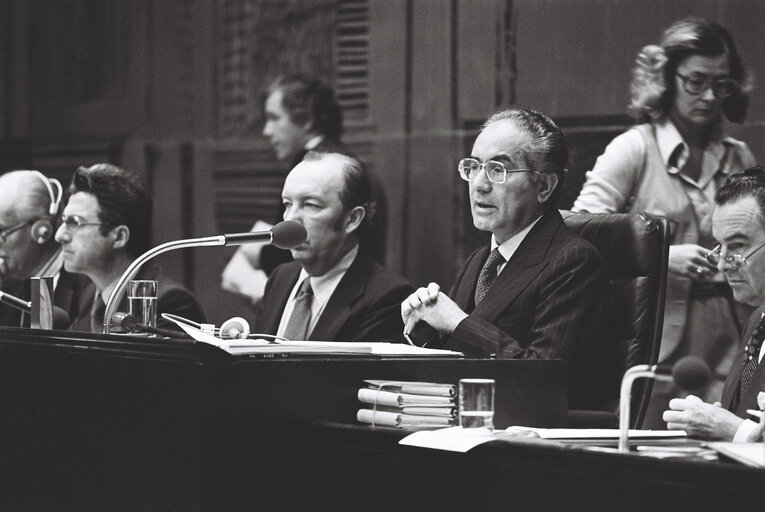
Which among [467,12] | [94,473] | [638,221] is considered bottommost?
[94,473]

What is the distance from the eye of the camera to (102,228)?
440cm

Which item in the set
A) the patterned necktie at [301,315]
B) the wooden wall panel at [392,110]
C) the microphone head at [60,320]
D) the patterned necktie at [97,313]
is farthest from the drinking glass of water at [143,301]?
the wooden wall panel at [392,110]

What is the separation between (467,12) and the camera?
5137mm

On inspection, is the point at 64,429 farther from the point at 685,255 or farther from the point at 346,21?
the point at 346,21

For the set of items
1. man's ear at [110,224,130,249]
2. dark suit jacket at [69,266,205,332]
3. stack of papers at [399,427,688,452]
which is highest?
man's ear at [110,224,130,249]

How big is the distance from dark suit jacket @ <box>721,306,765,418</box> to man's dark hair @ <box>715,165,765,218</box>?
32cm

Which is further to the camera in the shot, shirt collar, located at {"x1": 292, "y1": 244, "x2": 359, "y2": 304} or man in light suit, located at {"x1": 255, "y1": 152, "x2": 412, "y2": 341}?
shirt collar, located at {"x1": 292, "y1": 244, "x2": 359, "y2": 304}

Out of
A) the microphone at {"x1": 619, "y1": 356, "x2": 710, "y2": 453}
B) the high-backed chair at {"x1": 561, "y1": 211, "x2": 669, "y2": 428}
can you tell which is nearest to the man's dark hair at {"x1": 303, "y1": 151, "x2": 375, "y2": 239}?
the high-backed chair at {"x1": 561, "y1": 211, "x2": 669, "y2": 428}

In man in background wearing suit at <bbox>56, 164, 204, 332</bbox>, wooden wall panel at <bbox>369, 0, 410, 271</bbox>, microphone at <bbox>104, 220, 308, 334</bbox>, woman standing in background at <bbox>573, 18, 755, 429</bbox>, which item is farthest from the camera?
wooden wall panel at <bbox>369, 0, 410, 271</bbox>

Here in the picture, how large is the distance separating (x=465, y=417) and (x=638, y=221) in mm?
1148

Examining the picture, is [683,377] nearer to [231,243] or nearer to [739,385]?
[739,385]

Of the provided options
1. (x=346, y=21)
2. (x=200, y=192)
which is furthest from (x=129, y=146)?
(x=346, y=21)

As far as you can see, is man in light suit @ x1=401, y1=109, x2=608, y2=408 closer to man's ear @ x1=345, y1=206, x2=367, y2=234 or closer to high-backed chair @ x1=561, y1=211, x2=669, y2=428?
high-backed chair @ x1=561, y1=211, x2=669, y2=428

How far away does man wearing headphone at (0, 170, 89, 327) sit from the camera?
4871 mm
